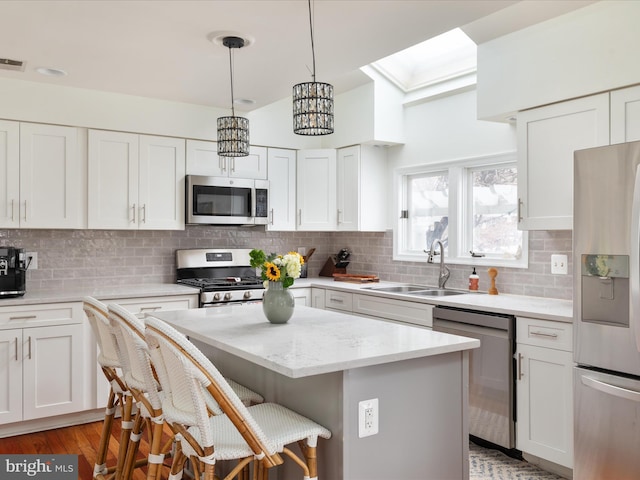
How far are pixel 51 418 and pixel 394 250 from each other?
307 cm

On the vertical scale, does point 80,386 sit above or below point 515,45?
below

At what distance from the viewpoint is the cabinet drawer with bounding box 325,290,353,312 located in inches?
173

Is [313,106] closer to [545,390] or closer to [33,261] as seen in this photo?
[545,390]

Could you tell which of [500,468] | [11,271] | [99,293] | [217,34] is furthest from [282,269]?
[11,271]

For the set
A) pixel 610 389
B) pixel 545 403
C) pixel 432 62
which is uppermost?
pixel 432 62

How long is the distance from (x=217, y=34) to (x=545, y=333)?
95.4 inches

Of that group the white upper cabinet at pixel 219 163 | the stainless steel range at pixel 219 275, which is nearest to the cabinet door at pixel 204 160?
the white upper cabinet at pixel 219 163

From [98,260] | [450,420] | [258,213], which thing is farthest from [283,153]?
[450,420]

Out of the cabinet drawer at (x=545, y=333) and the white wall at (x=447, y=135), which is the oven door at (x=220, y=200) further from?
the cabinet drawer at (x=545, y=333)

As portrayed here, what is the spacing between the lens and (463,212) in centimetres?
435

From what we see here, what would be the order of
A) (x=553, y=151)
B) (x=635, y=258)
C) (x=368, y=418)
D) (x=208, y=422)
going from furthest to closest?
(x=553, y=151) < (x=635, y=258) < (x=368, y=418) < (x=208, y=422)

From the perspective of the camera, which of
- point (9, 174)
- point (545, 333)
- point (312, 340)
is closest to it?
point (312, 340)

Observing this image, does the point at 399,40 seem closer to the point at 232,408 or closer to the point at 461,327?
the point at 461,327

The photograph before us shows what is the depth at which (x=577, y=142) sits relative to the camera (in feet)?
10.1
